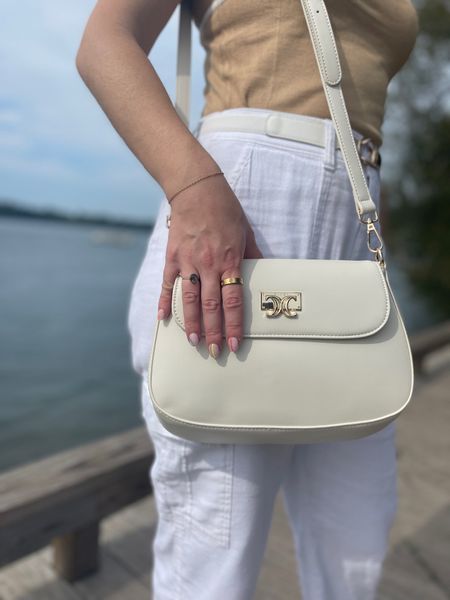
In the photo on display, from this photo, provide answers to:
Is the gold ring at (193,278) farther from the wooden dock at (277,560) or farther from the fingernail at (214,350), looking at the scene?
the wooden dock at (277,560)

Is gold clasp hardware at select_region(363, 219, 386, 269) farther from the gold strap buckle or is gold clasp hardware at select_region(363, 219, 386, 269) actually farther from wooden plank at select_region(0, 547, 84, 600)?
wooden plank at select_region(0, 547, 84, 600)

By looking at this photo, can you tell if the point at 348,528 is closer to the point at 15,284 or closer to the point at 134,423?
the point at 134,423

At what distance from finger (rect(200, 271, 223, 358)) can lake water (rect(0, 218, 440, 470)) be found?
0.47ft

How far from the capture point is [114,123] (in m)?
0.80

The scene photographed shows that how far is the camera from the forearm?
2.50ft

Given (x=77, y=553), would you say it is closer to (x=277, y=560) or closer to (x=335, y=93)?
(x=277, y=560)

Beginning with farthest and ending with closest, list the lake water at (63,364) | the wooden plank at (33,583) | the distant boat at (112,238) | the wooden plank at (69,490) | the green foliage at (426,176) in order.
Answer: the distant boat at (112,238) → the green foliage at (426,176) → the lake water at (63,364) → the wooden plank at (33,583) → the wooden plank at (69,490)

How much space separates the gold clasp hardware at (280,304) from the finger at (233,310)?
0.04m

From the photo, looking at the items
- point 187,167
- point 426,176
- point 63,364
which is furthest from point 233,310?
point 426,176

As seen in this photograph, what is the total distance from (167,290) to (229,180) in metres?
0.18

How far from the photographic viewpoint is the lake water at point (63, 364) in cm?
547

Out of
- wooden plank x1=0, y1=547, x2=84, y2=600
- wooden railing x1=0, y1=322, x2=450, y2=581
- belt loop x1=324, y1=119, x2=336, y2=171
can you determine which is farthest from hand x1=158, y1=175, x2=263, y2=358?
wooden plank x1=0, y1=547, x2=84, y2=600

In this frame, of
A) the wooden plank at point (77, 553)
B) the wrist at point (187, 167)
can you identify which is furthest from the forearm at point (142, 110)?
the wooden plank at point (77, 553)

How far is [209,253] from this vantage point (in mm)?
732
